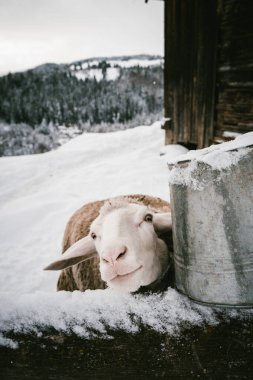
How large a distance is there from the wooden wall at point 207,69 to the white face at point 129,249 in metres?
4.31

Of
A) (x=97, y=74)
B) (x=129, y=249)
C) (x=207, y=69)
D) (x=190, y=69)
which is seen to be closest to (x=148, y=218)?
(x=129, y=249)

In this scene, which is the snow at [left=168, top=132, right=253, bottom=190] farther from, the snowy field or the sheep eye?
the sheep eye

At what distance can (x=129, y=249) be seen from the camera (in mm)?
1611

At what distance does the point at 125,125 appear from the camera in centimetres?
2203

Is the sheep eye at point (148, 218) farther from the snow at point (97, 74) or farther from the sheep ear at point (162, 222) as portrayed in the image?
the snow at point (97, 74)

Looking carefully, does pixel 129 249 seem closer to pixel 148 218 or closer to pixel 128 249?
pixel 128 249

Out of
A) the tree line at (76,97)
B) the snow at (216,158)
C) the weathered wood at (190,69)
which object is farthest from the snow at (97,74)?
the snow at (216,158)

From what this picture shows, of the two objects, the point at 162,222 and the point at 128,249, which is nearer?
the point at 128,249

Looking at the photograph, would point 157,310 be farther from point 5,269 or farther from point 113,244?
point 5,269

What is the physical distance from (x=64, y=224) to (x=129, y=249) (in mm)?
4192

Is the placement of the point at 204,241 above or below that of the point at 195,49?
below

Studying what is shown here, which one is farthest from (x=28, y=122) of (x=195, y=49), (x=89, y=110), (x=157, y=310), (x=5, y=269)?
(x=157, y=310)

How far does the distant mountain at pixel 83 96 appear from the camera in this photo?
76.4 feet

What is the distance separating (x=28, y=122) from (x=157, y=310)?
916 inches
